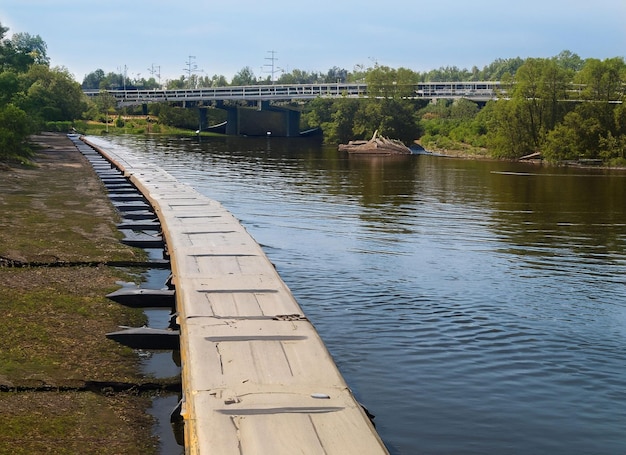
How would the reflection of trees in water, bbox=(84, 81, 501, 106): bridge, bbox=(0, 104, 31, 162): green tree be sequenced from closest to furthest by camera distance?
the reflection of trees in water < bbox=(0, 104, 31, 162): green tree < bbox=(84, 81, 501, 106): bridge

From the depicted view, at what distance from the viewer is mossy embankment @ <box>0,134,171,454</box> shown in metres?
8.68

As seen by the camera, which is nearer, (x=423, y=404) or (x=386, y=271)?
(x=423, y=404)

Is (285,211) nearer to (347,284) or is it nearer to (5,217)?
(5,217)

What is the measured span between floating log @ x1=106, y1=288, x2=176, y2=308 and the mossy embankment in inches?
9.1

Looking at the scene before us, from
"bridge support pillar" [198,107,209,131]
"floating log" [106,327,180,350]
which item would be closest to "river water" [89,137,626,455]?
"floating log" [106,327,180,350]

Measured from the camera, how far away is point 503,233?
25.8m

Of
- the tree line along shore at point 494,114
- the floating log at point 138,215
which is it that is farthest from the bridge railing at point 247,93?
the floating log at point 138,215

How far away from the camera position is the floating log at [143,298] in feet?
47.0

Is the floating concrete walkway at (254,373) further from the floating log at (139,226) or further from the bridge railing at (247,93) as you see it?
the bridge railing at (247,93)

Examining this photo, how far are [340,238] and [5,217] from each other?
8966 millimetres

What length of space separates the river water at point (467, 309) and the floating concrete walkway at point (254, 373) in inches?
51.0

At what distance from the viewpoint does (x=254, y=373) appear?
29.4 feet

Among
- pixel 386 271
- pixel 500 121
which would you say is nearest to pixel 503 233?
pixel 386 271

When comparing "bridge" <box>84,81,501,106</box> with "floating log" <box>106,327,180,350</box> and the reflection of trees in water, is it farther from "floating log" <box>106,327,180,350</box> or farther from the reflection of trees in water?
"floating log" <box>106,327,180,350</box>
